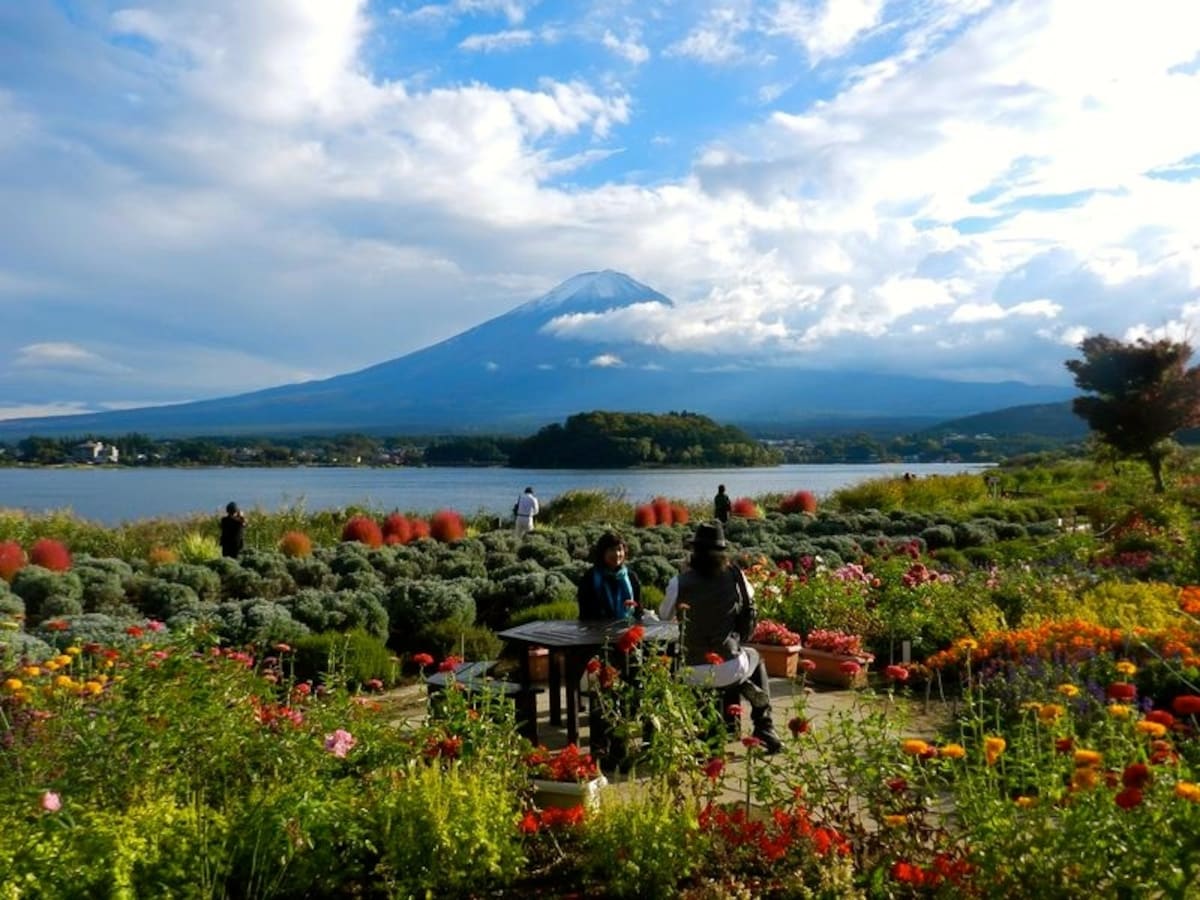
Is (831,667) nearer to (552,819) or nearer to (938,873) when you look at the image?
(552,819)

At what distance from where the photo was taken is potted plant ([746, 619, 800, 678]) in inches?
303

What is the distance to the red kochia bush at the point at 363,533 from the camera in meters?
14.9

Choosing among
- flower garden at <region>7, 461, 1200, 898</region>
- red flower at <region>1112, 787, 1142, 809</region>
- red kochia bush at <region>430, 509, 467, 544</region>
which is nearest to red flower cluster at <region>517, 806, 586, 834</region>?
flower garden at <region>7, 461, 1200, 898</region>

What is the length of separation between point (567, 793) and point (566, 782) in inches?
1.9

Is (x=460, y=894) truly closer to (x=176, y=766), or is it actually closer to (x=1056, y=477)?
(x=176, y=766)

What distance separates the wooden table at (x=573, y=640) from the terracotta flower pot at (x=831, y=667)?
6.95ft

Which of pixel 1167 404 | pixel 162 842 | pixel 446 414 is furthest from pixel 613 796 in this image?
pixel 446 414

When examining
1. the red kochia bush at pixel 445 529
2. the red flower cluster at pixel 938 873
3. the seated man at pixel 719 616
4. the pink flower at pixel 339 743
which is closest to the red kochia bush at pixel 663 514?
the red kochia bush at pixel 445 529

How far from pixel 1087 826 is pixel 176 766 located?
2917 millimetres

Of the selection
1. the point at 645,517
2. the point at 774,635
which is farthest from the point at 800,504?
the point at 774,635

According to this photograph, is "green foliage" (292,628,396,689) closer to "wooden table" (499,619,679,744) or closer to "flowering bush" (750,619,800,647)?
"wooden table" (499,619,679,744)

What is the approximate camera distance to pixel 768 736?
212 inches

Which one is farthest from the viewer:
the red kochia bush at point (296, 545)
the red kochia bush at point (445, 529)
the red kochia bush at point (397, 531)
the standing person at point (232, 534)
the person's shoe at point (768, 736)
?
the red kochia bush at point (445, 529)

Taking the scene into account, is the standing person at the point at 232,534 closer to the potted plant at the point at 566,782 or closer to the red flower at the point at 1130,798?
the potted plant at the point at 566,782
